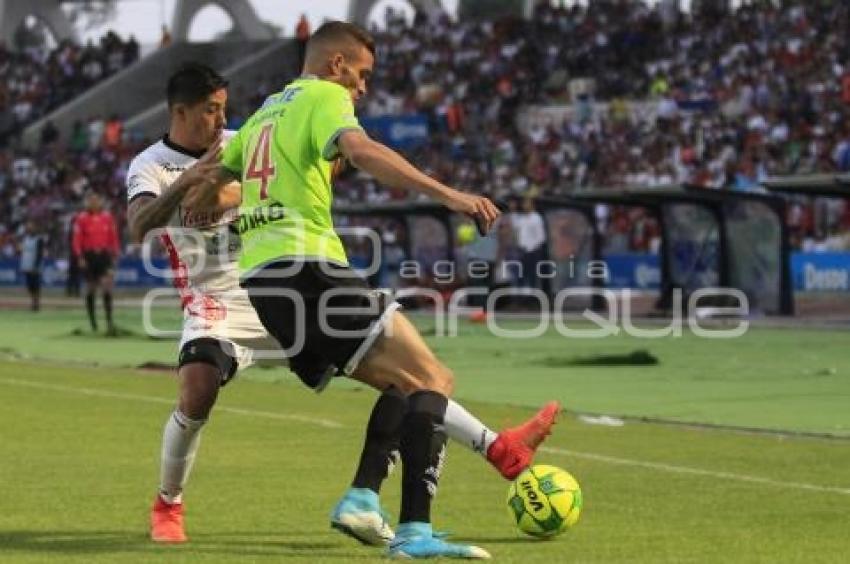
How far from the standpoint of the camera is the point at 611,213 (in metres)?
42.3

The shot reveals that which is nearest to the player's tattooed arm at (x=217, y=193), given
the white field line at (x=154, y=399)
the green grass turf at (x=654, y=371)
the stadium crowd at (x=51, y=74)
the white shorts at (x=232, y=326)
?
the white shorts at (x=232, y=326)

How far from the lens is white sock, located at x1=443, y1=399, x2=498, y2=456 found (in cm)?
920

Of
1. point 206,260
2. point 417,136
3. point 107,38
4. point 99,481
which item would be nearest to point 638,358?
point 99,481

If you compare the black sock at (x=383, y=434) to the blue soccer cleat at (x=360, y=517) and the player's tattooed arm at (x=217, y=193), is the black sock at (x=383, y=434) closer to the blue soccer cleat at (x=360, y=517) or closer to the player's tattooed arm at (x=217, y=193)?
the blue soccer cleat at (x=360, y=517)

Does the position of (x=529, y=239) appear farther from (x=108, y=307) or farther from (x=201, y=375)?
(x=201, y=375)

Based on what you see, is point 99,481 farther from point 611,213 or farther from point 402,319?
point 611,213

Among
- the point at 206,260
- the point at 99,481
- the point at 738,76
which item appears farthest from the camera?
the point at 738,76

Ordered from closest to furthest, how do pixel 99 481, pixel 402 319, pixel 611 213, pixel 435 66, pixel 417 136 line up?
pixel 402 319, pixel 99 481, pixel 611 213, pixel 417 136, pixel 435 66

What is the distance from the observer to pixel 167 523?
9.41 meters

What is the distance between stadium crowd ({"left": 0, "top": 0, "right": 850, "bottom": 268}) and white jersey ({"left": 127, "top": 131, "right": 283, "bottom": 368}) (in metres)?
28.0

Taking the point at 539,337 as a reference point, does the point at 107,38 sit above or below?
above

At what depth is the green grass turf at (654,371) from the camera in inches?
667

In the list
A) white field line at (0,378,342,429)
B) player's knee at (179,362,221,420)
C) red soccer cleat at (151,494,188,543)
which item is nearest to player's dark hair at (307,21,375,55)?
player's knee at (179,362,221,420)

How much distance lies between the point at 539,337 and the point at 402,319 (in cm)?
2047
